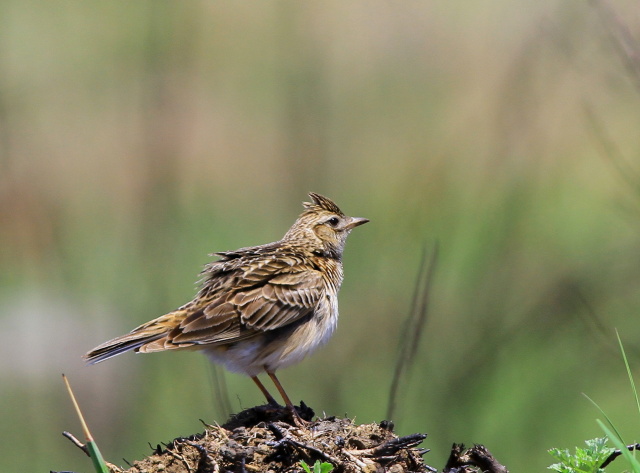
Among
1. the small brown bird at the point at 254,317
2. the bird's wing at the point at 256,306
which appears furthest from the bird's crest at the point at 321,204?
the bird's wing at the point at 256,306

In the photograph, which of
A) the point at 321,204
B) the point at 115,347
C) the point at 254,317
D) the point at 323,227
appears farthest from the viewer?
the point at 321,204

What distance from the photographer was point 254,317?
17.6ft

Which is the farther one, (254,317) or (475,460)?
(254,317)

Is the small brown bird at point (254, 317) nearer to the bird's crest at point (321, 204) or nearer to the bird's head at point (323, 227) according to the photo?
the bird's head at point (323, 227)

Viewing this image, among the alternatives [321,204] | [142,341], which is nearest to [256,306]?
[142,341]

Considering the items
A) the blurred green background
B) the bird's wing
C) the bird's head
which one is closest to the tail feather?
the bird's wing

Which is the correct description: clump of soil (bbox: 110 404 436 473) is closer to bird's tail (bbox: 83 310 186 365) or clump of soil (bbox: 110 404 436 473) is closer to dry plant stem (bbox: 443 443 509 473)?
dry plant stem (bbox: 443 443 509 473)

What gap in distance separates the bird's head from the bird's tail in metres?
1.53

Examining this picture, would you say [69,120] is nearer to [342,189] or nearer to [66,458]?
[342,189]

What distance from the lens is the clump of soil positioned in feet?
11.6

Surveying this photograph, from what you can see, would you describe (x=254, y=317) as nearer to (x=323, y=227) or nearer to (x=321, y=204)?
(x=323, y=227)

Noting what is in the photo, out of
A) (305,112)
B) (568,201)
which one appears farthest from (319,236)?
(568,201)

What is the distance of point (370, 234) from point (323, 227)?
2.17 meters

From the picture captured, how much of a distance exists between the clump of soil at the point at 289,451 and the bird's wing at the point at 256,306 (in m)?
1.33
